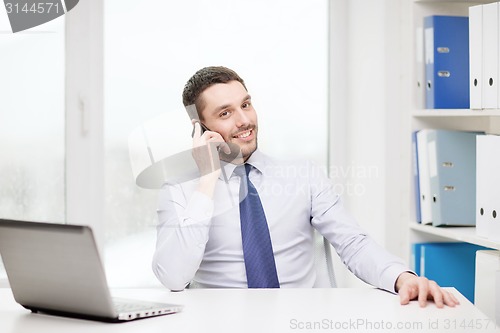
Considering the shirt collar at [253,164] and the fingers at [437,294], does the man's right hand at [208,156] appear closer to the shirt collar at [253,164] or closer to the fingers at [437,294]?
the shirt collar at [253,164]

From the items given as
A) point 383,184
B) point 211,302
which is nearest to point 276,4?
point 383,184

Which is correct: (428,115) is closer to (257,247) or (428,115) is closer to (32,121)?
(257,247)

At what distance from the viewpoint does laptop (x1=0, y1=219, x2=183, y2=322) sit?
4.39ft

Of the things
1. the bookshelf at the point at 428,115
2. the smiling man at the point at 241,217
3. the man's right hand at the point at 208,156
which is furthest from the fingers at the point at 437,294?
the bookshelf at the point at 428,115

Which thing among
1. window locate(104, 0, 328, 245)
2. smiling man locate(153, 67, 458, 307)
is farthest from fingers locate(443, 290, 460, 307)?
window locate(104, 0, 328, 245)

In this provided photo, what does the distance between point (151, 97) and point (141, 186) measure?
14.5 inches

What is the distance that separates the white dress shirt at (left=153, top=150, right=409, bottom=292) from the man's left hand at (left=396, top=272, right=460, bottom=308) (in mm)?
221

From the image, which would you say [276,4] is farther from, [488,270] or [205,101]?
[488,270]

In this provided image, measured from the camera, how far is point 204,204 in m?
1.95

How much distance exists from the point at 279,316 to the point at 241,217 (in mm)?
600

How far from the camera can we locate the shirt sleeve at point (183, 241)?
1.87 m

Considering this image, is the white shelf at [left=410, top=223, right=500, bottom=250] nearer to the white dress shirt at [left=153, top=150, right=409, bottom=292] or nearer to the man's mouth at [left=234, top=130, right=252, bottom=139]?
the white dress shirt at [left=153, top=150, right=409, bottom=292]

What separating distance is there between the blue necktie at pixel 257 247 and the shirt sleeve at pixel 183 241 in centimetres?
11

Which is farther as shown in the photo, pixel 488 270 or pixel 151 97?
pixel 151 97
